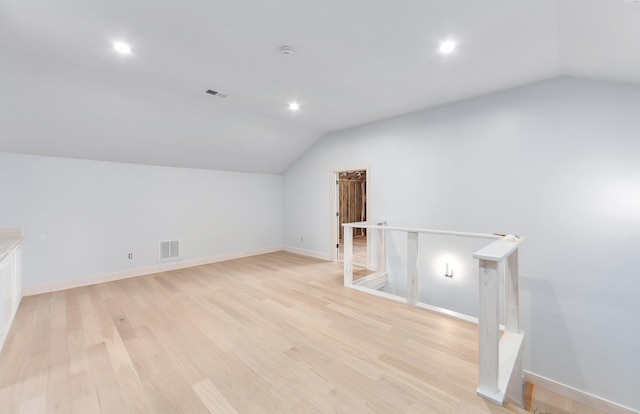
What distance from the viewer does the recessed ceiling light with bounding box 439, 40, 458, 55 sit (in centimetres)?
238

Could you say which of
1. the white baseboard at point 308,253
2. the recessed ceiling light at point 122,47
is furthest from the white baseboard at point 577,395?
the recessed ceiling light at point 122,47

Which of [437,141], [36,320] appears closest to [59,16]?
[36,320]

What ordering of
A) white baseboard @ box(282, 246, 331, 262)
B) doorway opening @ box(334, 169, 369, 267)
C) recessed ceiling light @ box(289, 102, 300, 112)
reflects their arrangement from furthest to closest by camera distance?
doorway opening @ box(334, 169, 369, 267) → white baseboard @ box(282, 246, 331, 262) → recessed ceiling light @ box(289, 102, 300, 112)

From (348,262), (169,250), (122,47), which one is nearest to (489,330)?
(348,262)

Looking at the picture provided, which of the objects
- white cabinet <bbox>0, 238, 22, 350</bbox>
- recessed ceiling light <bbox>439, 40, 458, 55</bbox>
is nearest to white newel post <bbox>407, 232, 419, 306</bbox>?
recessed ceiling light <bbox>439, 40, 458, 55</bbox>

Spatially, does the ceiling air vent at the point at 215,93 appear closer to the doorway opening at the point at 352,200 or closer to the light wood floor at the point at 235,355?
the light wood floor at the point at 235,355

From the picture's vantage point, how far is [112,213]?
4.28m

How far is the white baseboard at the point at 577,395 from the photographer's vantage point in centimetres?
276

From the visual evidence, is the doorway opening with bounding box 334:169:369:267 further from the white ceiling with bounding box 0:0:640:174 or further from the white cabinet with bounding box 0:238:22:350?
the white cabinet with bounding box 0:238:22:350

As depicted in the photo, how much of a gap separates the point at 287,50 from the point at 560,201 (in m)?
3.56

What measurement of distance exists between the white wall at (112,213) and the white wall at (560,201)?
3.99m

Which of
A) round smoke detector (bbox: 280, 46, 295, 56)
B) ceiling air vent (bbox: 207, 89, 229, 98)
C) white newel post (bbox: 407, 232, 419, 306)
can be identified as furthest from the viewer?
ceiling air vent (bbox: 207, 89, 229, 98)

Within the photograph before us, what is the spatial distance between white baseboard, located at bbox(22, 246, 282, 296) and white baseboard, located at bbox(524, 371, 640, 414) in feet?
17.2

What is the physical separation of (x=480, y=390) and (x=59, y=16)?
4.07m
